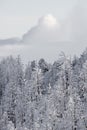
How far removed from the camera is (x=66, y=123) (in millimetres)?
77188

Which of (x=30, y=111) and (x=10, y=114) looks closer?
(x=30, y=111)

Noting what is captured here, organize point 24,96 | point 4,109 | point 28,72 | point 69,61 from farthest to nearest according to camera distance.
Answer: point 28,72, point 4,109, point 24,96, point 69,61

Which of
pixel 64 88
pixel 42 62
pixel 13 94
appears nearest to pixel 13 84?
pixel 13 94

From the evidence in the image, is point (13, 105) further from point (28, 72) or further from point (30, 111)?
point (28, 72)

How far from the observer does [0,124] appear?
9044 centimetres

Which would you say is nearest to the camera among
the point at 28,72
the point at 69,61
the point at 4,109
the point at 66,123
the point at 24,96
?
the point at 66,123

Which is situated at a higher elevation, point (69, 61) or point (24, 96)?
point (69, 61)

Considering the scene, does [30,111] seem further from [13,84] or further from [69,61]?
[13,84]

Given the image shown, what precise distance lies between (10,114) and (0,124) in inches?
940

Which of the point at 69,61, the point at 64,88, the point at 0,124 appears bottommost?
the point at 0,124

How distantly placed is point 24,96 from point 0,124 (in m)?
21.7

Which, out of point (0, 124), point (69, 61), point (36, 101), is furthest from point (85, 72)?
point (0, 124)

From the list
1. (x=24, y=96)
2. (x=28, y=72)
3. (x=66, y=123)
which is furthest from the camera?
(x=28, y=72)

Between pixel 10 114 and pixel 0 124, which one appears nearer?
pixel 0 124
